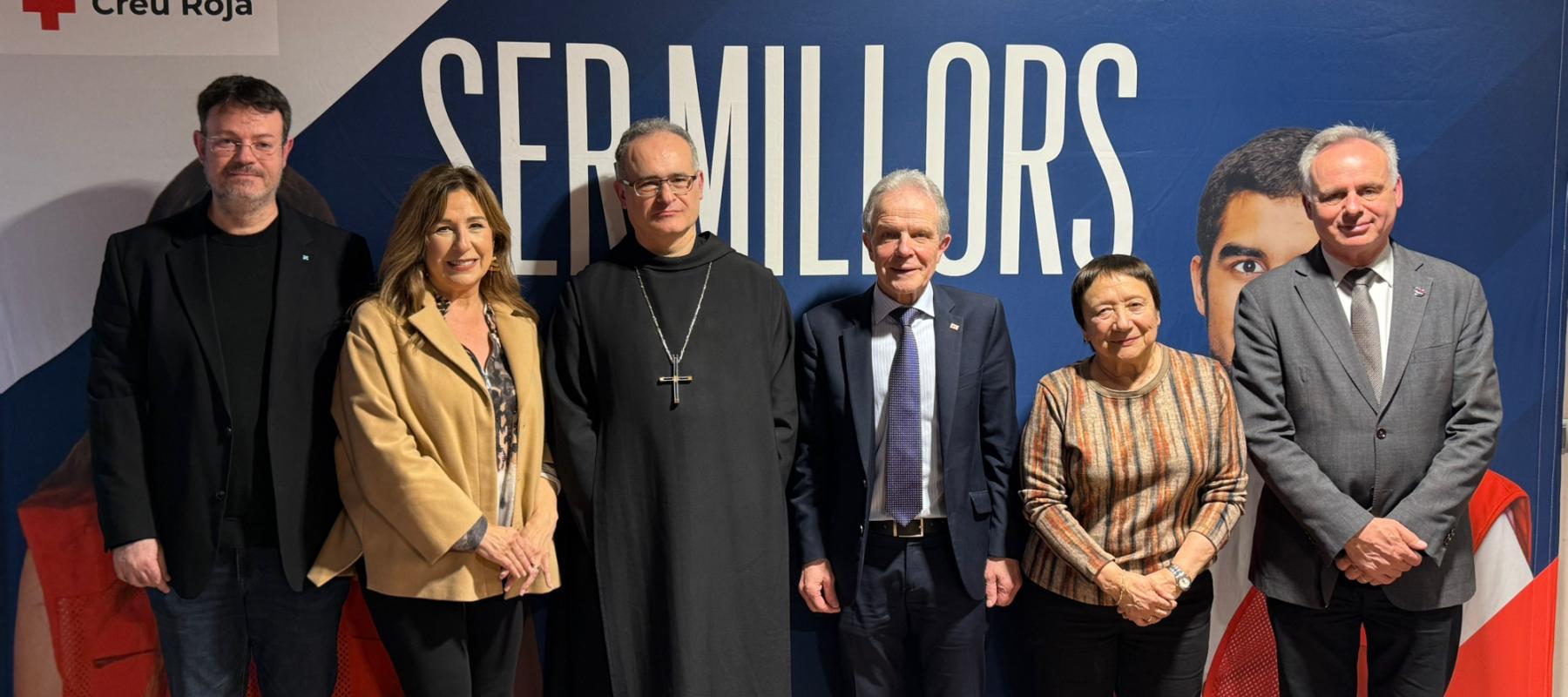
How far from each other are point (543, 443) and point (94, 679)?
166 cm

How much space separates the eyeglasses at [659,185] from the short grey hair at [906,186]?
1.55 ft

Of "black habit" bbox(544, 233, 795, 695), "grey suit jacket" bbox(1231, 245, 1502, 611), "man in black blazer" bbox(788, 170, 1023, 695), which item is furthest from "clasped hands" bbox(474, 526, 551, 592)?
"grey suit jacket" bbox(1231, 245, 1502, 611)

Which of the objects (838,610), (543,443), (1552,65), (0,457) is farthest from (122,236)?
(1552,65)

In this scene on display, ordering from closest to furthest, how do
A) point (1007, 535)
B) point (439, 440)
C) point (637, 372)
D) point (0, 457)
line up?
point (439, 440) < point (637, 372) < point (1007, 535) < point (0, 457)

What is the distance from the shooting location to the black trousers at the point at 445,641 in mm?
2529

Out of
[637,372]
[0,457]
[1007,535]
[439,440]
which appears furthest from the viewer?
[0,457]

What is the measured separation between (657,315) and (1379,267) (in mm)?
1868

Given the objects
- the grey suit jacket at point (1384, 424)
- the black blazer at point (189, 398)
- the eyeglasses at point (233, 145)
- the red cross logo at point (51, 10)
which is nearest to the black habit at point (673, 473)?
the black blazer at point (189, 398)

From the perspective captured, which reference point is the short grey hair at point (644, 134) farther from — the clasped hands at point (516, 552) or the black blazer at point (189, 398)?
the clasped hands at point (516, 552)

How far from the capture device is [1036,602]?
2.81 metres

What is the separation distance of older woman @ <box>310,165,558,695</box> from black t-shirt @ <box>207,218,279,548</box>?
19cm

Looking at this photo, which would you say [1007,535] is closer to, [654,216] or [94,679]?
[654,216]

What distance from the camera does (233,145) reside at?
2.65 m

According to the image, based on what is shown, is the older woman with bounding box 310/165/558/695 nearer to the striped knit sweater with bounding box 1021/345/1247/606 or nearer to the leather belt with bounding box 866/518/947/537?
the leather belt with bounding box 866/518/947/537
